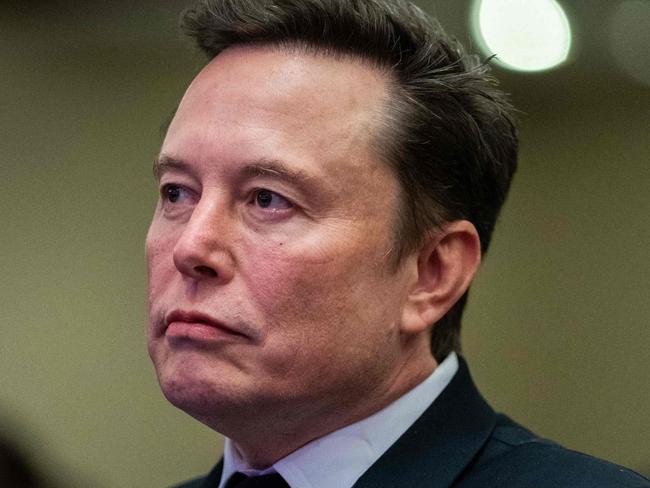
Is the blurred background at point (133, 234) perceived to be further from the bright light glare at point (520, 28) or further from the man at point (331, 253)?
the man at point (331, 253)

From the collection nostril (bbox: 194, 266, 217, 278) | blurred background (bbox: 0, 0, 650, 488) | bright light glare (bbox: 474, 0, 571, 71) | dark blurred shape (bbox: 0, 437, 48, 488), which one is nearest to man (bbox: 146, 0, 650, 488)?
nostril (bbox: 194, 266, 217, 278)

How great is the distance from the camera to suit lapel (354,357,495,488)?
1915 mm

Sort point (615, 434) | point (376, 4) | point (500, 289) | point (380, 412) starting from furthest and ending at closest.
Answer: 1. point (500, 289)
2. point (615, 434)
3. point (376, 4)
4. point (380, 412)

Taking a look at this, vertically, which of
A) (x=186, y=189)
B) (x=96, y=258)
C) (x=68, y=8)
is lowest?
(x=96, y=258)

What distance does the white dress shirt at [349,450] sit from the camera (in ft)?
6.39

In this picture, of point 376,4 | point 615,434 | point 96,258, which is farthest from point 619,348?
point 376,4

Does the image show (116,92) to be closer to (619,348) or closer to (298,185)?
(619,348)

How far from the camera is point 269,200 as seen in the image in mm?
1936

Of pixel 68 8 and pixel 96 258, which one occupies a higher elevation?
pixel 68 8

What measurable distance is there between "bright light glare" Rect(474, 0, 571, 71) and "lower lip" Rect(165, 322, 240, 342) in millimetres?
2772

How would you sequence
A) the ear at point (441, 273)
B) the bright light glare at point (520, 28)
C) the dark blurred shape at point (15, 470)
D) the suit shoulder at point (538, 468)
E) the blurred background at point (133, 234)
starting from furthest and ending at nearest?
the blurred background at point (133, 234) < the bright light glare at point (520, 28) < the dark blurred shape at point (15, 470) < the ear at point (441, 273) < the suit shoulder at point (538, 468)

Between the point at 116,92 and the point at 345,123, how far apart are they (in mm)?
3761

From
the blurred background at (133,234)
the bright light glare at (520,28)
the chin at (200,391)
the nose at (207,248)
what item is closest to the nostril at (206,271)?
the nose at (207,248)

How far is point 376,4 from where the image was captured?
2166mm
